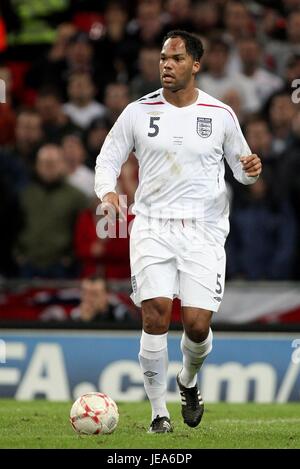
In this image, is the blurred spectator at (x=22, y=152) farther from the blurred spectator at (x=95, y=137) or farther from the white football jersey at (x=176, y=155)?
the white football jersey at (x=176, y=155)

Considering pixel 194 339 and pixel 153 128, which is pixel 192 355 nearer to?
pixel 194 339

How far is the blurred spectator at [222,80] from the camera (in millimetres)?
15328

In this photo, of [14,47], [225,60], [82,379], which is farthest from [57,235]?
[14,47]

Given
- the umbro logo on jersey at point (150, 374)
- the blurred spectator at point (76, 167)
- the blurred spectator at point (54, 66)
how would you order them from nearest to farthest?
the umbro logo on jersey at point (150, 374), the blurred spectator at point (76, 167), the blurred spectator at point (54, 66)

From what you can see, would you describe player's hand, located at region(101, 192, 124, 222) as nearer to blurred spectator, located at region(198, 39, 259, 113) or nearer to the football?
the football

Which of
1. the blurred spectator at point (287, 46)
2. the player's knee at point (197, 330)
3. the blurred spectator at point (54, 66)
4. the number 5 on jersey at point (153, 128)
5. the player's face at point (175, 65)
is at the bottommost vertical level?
the player's knee at point (197, 330)

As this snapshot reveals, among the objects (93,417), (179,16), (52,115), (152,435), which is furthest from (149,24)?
(152,435)

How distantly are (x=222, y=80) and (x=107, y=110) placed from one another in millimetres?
1442

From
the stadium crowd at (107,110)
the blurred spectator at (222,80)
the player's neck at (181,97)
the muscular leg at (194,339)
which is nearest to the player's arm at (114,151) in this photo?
the player's neck at (181,97)

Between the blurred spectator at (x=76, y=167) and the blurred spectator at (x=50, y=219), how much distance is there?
0.28 m

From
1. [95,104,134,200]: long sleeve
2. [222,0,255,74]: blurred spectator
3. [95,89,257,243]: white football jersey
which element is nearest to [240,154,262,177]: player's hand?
[95,89,257,243]: white football jersey

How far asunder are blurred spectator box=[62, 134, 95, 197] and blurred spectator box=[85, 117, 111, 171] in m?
0.29

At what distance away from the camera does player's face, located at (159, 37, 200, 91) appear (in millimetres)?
8750

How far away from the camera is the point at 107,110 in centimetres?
1566
